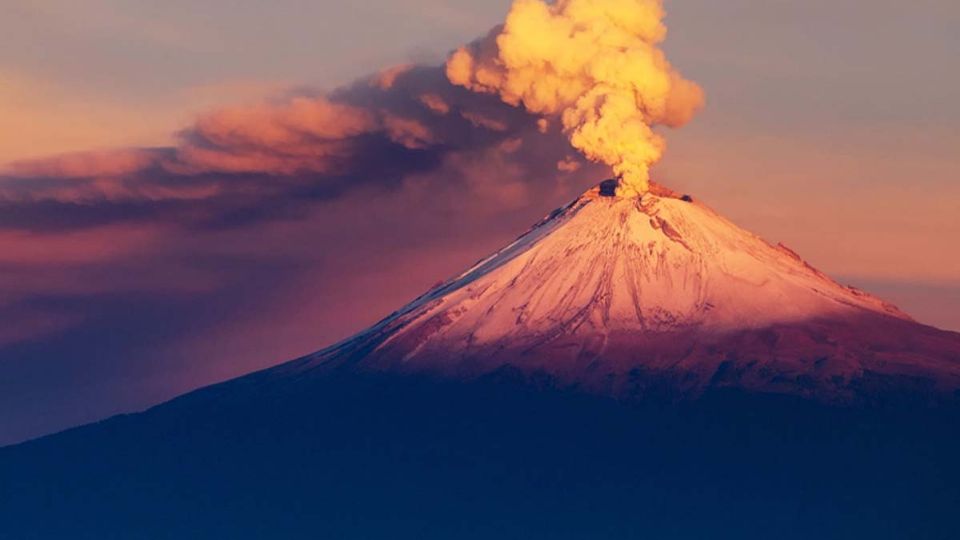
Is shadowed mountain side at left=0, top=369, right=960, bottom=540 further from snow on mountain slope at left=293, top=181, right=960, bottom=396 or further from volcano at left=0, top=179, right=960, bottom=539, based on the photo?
snow on mountain slope at left=293, top=181, right=960, bottom=396

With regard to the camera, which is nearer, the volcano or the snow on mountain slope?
the volcano

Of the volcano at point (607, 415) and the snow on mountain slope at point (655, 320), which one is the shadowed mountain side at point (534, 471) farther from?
the snow on mountain slope at point (655, 320)

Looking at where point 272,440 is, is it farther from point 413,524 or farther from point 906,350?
point 906,350

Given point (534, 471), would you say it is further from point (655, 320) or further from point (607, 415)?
point (655, 320)

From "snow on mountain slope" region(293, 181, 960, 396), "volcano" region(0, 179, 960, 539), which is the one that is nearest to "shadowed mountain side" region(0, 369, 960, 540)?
"volcano" region(0, 179, 960, 539)

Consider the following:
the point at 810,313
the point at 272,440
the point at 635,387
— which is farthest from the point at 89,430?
the point at 810,313

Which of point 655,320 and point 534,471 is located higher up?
point 655,320

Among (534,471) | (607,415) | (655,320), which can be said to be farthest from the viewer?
(655,320)

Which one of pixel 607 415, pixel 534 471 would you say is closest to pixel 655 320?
pixel 607 415
